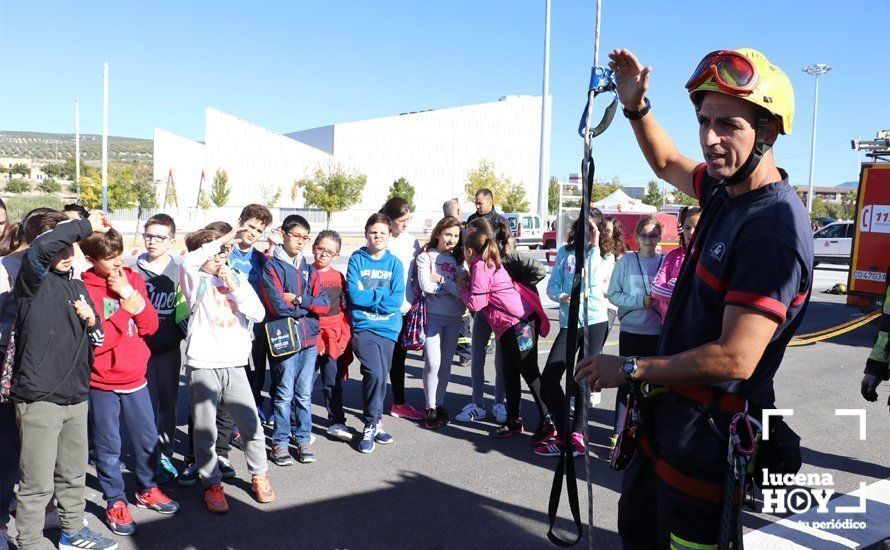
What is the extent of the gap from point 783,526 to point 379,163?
58967mm

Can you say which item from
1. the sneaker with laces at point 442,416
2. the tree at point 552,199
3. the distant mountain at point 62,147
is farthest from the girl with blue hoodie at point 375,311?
the distant mountain at point 62,147

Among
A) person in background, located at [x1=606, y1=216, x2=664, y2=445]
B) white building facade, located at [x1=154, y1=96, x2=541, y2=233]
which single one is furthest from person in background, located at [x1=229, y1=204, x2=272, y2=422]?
white building facade, located at [x1=154, y1=96, x2=541, y2=233]

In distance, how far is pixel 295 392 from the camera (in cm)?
527

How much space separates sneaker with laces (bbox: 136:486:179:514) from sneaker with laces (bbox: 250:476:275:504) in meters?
0.48

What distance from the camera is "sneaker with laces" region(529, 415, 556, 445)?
18.2ft

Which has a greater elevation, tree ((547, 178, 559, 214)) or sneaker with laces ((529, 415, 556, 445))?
tree ((547, 178, 559, 214))

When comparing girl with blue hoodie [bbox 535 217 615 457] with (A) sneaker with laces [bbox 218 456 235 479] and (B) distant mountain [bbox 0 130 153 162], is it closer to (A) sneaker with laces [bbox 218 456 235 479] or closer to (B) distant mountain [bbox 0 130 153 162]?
(A) sneaker with laces [bbox 218 456 235 479]

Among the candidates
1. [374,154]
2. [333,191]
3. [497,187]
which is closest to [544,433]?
[333,191]

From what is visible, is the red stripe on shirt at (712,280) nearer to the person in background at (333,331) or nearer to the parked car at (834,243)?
the person in background at (333,331)

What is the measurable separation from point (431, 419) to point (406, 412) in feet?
1.21

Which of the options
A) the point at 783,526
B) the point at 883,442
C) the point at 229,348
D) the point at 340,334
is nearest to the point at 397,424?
the point at 340,334

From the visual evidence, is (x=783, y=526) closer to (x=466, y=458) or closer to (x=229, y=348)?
(x=466, y=458)

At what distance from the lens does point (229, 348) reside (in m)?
4.38

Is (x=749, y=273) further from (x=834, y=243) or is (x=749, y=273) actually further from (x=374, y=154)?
(x=374, y=154)
